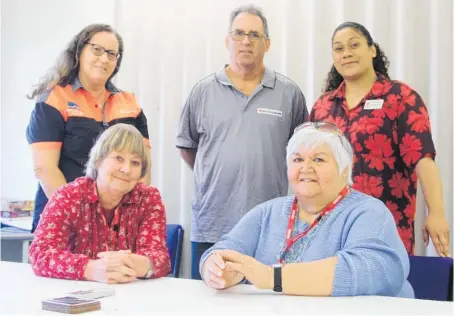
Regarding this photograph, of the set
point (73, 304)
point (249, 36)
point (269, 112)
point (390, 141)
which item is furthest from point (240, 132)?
point (73, 304)

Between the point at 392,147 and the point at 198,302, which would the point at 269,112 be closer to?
the point at 392,147

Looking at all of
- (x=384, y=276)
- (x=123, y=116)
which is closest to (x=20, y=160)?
(x=123, y=116)

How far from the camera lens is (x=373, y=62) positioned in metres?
2.70

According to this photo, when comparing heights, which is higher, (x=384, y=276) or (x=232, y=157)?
(x=232, y=157)

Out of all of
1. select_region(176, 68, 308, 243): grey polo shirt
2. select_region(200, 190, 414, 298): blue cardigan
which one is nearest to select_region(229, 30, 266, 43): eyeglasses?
select_region(176, 68, 308, 243): grey polo shirt

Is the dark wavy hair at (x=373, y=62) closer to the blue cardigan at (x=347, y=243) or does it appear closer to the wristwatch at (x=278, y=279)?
the blue cardigan at (x=347, y=243)

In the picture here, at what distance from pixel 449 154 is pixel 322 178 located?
150cm

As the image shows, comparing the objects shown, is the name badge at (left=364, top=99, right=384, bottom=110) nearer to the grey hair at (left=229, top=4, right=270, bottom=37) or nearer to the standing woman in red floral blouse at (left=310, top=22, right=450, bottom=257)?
the standing woman in red floral blouse at (left=310, top=22, right=450, bottom=257)

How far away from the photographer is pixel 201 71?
3.59m

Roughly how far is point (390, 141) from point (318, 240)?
86cm

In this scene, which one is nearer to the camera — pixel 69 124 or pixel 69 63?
pixel 69 124

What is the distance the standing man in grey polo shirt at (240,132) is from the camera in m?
2.76

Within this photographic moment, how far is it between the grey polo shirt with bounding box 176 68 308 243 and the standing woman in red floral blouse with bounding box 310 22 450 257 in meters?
0.34

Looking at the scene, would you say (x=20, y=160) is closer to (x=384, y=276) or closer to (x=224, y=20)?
(x=224, y=20)
